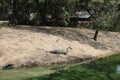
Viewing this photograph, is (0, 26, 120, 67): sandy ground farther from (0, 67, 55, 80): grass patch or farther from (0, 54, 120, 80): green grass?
(0, 54, 120, 80): green grass

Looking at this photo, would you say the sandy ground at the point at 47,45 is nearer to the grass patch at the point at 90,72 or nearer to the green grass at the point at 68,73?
the green grass at the point at 68,73

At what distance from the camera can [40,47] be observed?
23484 mm

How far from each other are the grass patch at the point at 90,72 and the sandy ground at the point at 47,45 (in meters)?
2.10

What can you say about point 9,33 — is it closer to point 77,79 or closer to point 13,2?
point 13,2

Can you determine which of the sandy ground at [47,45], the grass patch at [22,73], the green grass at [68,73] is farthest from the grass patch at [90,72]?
the sandy ground at [47,45]

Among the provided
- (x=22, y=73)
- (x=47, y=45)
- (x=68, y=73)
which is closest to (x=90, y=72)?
(x=68, y=73)

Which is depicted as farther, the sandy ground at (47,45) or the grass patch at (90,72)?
the sandy ground at (47,45)

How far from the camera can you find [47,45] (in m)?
24.2

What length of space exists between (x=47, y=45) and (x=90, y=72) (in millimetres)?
6373

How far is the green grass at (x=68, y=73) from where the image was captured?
A: 16453mm

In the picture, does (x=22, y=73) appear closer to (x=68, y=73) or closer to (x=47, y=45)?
(x=68, y=73)

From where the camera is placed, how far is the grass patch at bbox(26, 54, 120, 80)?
54.4 ft

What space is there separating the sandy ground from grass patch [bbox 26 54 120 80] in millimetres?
2104

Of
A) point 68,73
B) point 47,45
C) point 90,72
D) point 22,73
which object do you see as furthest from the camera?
point 47,45
